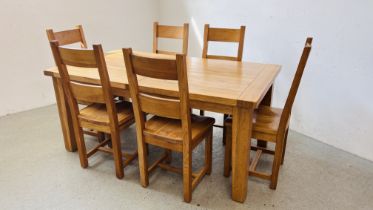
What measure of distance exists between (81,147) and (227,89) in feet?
4.01

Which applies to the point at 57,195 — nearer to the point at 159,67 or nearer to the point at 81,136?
the point at 81,136

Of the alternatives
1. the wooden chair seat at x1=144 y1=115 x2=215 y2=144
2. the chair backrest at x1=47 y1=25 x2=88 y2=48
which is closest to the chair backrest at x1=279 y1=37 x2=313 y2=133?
the wooden chair seat at x1=144 y1=115 x2=215 y2=144

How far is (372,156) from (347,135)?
242 mm

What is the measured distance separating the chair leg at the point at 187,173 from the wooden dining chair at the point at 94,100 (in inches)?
21.3

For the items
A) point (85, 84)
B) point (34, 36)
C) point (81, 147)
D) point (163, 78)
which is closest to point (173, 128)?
point (163, 78)

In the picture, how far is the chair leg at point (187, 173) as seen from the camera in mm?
1691

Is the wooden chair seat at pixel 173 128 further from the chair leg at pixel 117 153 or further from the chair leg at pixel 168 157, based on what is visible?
the chair leg at pixel 168 157

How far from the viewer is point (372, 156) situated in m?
2.26

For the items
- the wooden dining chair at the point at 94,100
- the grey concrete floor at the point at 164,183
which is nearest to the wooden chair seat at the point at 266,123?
the grey concrete floor at the point at 164,183

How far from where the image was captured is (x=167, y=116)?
163 centimetres

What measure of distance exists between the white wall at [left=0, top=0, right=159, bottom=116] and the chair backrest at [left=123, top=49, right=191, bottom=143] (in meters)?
2.23

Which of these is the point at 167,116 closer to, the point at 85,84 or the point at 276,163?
the point at 85,84

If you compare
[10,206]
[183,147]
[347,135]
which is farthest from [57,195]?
[347,135]

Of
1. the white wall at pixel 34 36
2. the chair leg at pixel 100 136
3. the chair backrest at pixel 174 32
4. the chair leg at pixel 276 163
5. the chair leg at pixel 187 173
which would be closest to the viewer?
the chair leg at pixel 187 173
